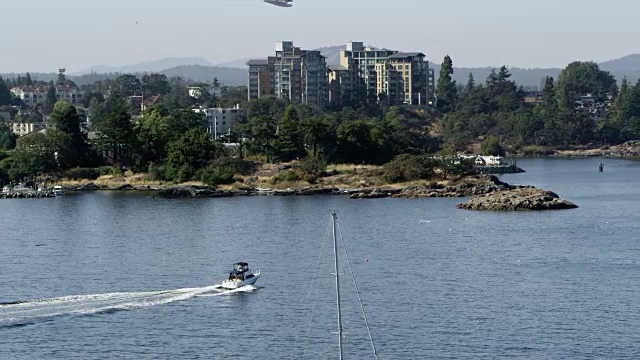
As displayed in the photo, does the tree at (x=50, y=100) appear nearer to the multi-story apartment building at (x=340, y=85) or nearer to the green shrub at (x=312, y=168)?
the multi-story apartment building at (x=340, y=85)

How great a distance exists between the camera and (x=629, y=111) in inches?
5153

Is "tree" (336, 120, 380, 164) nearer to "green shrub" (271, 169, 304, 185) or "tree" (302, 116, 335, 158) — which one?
"tree" (302, 116, 335, 158)

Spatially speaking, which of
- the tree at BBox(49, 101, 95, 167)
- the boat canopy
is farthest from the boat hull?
the tree at BBox(49, 101, 95, 167)

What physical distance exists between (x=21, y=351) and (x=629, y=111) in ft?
352

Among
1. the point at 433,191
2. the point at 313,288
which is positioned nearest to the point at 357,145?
the point at 433,191

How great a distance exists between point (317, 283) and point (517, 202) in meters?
24.9

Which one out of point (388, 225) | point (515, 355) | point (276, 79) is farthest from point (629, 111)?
point (515, 355)

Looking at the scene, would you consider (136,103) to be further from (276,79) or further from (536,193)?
(536,193)

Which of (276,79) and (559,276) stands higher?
(276,79)

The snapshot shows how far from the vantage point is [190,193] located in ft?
238

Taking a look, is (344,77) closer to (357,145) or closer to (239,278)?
(357,145)

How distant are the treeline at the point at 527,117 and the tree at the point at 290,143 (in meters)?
38.2

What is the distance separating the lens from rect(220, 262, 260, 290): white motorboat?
39500mm

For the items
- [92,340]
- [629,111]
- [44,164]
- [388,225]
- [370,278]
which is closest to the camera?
[92,340]
